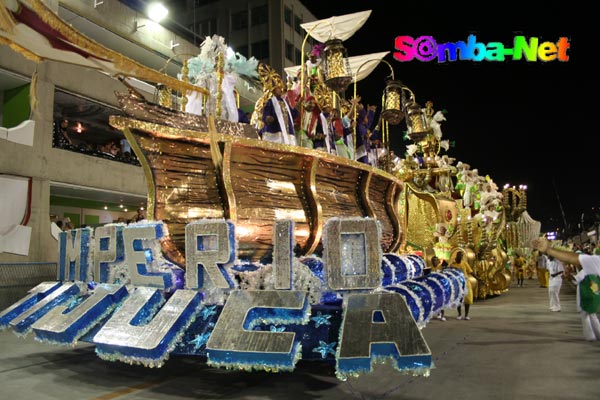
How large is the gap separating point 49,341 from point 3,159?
8.45 meters

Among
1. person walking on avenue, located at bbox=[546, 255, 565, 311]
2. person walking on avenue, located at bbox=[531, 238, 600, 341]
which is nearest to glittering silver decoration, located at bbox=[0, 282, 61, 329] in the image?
person walking on avenue, located at bbox=[531, 238, 600, 341]

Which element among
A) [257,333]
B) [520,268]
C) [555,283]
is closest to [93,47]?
[257,333]

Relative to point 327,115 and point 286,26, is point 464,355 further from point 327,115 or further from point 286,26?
point 286,26

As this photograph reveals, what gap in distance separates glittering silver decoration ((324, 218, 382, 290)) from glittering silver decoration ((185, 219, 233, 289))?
38.6 inches

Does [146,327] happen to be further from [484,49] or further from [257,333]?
[484,49]

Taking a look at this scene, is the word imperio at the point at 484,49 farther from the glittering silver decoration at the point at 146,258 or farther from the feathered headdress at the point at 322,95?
the glittering silver decoration at the point at 146,258

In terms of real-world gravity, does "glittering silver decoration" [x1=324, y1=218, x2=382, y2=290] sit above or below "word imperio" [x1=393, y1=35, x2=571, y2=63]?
below

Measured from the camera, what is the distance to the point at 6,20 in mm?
3469

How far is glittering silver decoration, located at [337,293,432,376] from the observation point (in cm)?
365

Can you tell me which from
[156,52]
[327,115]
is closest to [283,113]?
[327,115]

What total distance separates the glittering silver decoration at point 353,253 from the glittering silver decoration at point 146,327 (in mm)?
1433

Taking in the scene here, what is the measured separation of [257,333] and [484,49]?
13.6 m

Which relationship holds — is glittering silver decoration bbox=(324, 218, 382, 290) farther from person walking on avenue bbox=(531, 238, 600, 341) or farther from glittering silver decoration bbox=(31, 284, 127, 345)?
person walking on avenue bbox=(531, 238, 600, 341)

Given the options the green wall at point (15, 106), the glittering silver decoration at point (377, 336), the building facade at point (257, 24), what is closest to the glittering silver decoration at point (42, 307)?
the glittering silver decoration at point (377, 336)
